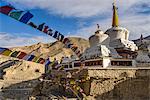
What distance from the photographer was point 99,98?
20031 mm

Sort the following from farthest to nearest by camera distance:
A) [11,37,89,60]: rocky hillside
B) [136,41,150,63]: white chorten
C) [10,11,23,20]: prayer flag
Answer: [11,37,89,60]: rocky hillside
[136,41,150,63]: white chorten
[10,11,23,20]: prayer flag

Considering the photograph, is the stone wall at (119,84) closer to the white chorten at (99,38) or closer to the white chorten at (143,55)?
the white chorten at (143,55)

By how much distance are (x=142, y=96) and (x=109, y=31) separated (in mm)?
8676

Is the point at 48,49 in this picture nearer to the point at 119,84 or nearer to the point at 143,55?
the point at 143,55

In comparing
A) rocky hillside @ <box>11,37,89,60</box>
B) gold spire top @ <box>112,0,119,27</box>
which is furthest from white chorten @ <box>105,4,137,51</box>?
rocky hillside @ <box>11,37,89,60</box>

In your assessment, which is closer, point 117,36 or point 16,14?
point 16,14

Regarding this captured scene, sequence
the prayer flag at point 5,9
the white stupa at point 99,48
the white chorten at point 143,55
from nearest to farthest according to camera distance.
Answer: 1. the prayer flag at point 5,9
2. the white chorten at point 143,55
3. the white stupa at point 99,48

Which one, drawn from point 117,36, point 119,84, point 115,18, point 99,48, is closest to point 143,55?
point 99,48

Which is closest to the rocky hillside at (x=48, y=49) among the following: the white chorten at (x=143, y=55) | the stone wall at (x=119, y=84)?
the white chorten at (x=143, y=55)

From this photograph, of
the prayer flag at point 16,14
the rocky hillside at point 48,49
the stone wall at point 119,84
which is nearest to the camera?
the prayer flag at point 16,14

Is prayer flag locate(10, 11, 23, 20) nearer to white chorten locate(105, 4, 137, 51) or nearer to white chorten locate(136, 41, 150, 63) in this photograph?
white chorten locate(136, 41, 150, 63)

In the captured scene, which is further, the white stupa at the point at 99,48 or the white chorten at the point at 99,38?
the white chorten at the point at 99,38

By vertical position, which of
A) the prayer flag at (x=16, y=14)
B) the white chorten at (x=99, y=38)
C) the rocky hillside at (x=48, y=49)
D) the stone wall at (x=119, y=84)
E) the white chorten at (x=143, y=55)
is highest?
the rocky hillside at (x=48, y=49)

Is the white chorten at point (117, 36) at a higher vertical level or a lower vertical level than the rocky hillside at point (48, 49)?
lower
